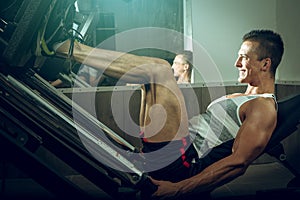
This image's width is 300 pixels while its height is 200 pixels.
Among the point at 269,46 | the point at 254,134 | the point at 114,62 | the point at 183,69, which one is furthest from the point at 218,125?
the point at 183,69

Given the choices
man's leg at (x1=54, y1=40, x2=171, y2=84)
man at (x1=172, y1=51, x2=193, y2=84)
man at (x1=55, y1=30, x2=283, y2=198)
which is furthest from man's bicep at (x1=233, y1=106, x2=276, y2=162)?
man at (x1=172, y1=51, x2=193, y2=84)

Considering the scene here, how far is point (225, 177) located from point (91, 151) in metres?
0.70

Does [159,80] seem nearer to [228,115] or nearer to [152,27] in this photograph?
[228,115]

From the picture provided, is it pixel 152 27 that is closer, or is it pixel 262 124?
pixel 262 124

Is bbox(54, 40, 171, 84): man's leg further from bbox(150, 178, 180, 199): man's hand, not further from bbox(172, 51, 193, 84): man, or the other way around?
bbox(172, 51, 193, 84): man

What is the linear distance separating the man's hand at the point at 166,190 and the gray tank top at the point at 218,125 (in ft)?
1.09

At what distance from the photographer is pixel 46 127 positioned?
71.8 inches

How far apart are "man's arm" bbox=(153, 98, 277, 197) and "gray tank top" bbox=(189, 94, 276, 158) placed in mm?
184

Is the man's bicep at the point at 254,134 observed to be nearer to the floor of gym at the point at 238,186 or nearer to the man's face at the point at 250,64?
the man's face at the point at 250,64

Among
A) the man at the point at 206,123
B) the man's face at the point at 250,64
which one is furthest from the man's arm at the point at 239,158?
the man's face at the point at 250,64

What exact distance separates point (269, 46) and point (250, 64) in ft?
0.51

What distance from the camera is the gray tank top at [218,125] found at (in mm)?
2240

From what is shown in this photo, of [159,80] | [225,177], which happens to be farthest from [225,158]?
[159,80]

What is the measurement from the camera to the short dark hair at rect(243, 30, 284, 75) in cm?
227
